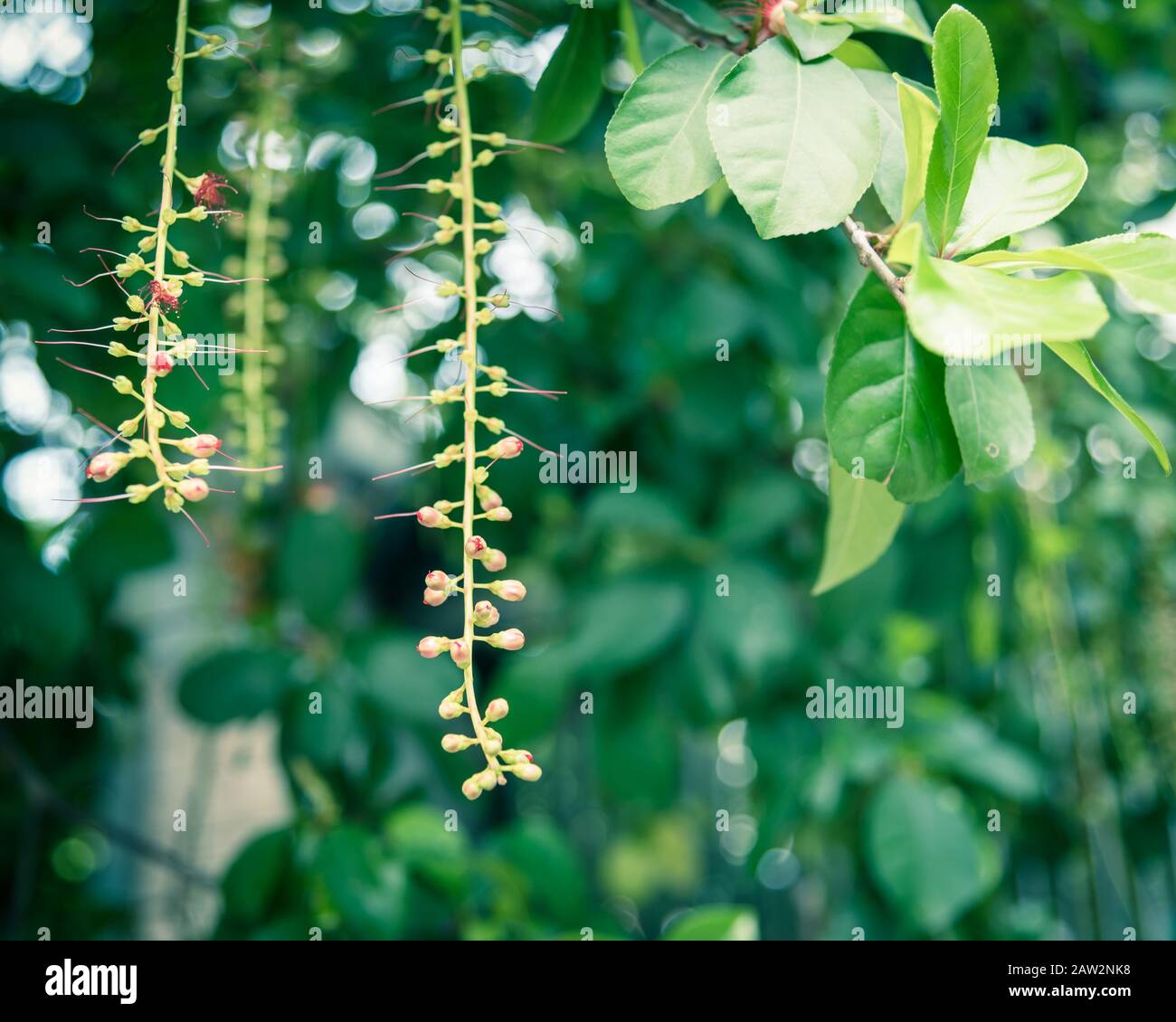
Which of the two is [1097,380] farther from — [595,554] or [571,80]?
[595,554]

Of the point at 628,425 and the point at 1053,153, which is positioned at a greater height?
the point at 628,425

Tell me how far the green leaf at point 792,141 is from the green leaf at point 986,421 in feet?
0.40

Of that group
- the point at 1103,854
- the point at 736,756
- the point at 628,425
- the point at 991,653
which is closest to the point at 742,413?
the point at 628,425

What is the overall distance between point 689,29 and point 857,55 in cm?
12

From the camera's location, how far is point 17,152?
1.12 meters

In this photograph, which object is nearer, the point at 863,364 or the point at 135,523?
the point at 863,364

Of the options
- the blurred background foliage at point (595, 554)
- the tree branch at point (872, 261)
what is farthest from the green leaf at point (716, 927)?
the tree branch at point (872, 261)

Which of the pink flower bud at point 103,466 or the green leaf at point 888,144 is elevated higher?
the green leaf at point 888,144

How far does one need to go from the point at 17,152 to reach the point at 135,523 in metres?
0.49

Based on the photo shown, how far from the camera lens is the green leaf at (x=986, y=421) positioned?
513 millimetres

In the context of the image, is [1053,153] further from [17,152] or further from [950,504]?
[17,152]

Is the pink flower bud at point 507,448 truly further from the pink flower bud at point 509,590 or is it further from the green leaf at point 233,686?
the green leaf at point 233,686
